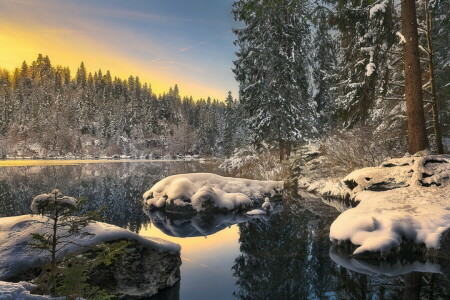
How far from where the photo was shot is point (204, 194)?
1493 centimetres

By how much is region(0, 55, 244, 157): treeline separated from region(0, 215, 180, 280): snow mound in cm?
8852

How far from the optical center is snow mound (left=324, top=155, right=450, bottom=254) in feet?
26.1

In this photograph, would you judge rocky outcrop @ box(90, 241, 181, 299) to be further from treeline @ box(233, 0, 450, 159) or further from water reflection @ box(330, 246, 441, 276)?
treeline @ box(233, 0, 450, 159)

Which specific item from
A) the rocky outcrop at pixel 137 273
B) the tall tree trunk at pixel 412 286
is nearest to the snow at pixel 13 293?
the rocky outcrop at pixel 137 273

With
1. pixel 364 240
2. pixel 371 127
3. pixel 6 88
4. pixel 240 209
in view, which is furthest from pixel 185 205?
pixel 6 88

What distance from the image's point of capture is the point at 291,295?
638 cm

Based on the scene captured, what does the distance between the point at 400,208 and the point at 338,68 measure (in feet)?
49.0

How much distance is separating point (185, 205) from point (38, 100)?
11928cm

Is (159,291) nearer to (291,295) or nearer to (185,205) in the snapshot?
(291,295)

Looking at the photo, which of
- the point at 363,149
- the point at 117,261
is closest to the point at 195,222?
the point at 117,261

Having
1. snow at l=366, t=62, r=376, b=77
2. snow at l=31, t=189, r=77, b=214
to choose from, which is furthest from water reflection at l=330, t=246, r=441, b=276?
snow at l=31, t=189, r=77, b=214

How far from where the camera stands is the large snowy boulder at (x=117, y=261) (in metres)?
5.14

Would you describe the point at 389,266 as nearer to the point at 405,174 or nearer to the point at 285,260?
the point at 285,260

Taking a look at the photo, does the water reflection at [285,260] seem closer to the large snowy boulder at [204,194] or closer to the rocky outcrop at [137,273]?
the rocky outcrop at [137,273]
